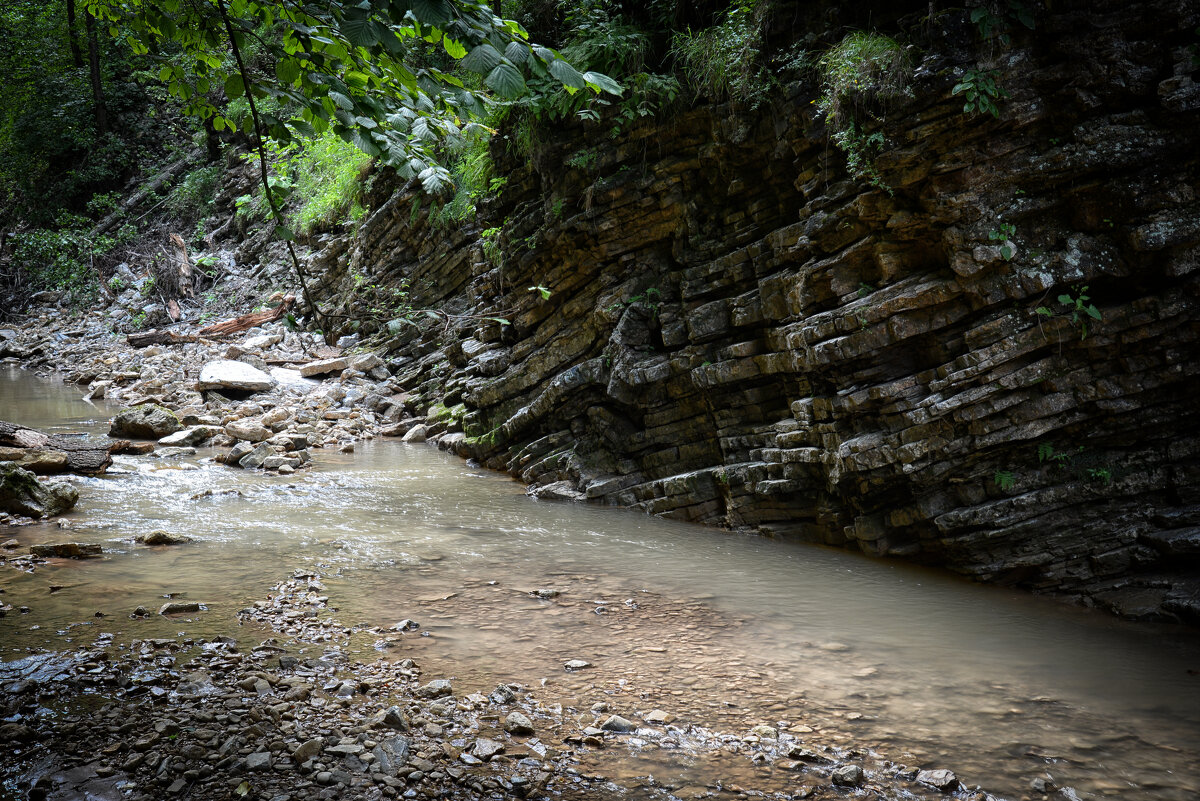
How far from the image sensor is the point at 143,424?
11828 mm

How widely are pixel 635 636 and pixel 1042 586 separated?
13.7 feet

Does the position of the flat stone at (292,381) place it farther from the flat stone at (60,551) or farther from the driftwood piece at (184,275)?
the flat stone at (60,551)

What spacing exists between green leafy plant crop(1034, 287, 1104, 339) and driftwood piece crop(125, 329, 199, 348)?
21594mm

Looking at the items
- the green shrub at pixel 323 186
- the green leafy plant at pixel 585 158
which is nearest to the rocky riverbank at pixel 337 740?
the green leafy plant at pixel 585 158

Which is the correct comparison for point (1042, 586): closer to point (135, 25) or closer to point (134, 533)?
point (135, 25)

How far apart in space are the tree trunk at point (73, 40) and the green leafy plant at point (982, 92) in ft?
114

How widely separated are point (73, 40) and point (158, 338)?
60.5 feet

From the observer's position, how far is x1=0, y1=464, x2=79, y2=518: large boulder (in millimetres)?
6934

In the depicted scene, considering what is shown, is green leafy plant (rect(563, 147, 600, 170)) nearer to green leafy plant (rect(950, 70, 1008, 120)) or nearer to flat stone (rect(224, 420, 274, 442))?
green leafy plant (rect(950, 70, 1008, 120))

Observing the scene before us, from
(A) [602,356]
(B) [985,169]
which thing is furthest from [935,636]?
(A) [602,356]

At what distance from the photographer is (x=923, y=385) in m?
6.99

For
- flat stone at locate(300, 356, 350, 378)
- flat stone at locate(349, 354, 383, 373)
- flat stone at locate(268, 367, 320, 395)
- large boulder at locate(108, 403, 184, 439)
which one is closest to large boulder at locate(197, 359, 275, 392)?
flat stone at locate(268, 367, 320, 395)

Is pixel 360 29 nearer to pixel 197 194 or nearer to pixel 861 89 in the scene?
pixel 861 89

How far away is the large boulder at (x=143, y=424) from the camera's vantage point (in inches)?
463
